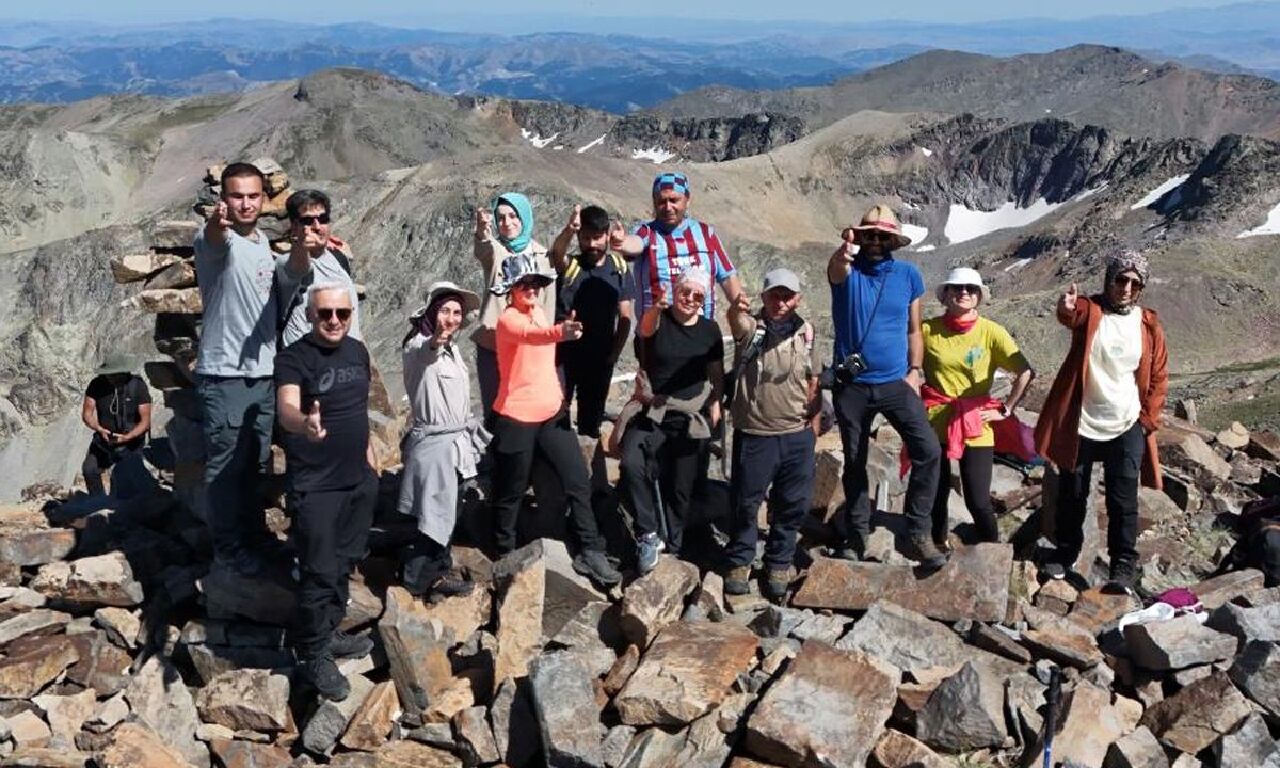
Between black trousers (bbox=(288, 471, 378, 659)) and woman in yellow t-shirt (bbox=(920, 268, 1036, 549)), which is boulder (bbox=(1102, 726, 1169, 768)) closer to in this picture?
woman in yellow t-shirt (bbox=(920, 268, 1036, 549))

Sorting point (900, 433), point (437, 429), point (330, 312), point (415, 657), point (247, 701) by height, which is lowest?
point (247, 701)

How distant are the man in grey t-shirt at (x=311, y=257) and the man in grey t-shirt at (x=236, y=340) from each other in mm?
96

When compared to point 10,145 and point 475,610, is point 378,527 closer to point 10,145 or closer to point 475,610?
point 475,610

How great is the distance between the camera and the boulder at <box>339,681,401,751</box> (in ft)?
22.1

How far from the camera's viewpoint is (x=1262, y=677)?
6438mm

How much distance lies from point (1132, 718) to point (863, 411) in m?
2.66

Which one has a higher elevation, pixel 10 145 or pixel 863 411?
pixel 863 411

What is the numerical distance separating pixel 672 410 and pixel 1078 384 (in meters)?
3.08

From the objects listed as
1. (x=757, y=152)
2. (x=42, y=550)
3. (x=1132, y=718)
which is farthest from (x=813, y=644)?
(x=757, y=152)

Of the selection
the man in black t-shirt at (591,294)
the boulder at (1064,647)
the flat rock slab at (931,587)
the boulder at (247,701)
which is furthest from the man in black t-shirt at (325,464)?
the boulder at (1064,647)

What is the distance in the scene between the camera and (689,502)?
831 centimetres

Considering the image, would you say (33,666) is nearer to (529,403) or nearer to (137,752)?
Result: (137,752)

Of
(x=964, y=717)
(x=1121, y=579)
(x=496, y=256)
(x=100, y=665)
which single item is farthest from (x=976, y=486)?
(x=100, y=665)

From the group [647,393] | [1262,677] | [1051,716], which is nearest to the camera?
[1051,716]
